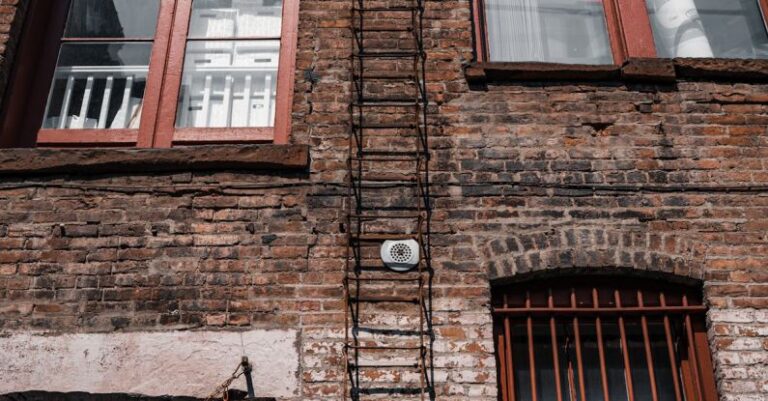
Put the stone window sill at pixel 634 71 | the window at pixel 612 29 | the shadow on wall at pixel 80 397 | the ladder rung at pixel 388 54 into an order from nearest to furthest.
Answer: the shadow on wall at pixel 80 397 < the stone window sill at pixel 634 71 < the ladder rung at pixel 388 54 < the window at pixel 612 29

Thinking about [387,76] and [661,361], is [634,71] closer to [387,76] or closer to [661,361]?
[387,76]

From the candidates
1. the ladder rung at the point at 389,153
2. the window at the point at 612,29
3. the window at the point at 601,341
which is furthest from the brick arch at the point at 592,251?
the window at the point at 612,29

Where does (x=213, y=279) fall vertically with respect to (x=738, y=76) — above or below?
below

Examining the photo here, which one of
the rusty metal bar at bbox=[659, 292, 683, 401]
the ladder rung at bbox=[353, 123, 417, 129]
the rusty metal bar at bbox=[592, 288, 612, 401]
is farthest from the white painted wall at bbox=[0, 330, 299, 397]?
the rusty metal bar at bbox=[659, 292, 683, 401]

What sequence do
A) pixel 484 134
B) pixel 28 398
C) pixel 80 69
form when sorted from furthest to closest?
pixel 80 69, pixel 484 134, pixel 28 398

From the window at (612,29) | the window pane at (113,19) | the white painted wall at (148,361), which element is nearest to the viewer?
the white painted wall at (148,361)

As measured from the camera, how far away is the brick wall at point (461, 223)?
410 cm

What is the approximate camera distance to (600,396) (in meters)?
4.08

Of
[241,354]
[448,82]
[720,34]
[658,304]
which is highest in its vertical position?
[720,34]

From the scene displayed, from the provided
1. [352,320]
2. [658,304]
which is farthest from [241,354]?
[658,304]

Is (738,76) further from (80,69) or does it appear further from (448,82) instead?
(80,69)

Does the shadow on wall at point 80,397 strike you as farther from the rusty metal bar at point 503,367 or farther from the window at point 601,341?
the window at point 601,341

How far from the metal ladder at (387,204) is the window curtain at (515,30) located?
57 cm

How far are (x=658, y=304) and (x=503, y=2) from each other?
7.97 feet
